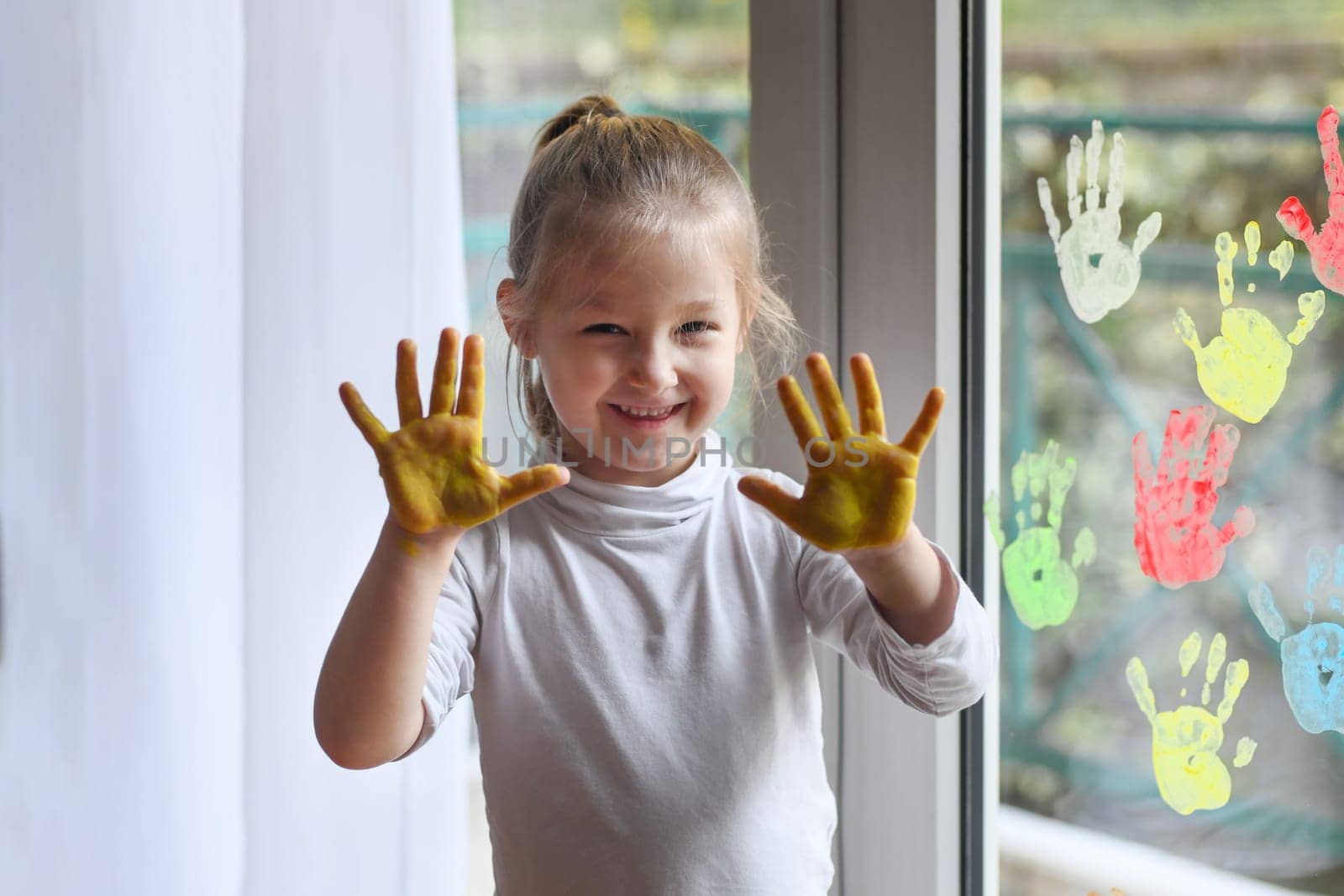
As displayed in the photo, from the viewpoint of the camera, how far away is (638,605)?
797 mm

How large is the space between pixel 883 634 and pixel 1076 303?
1.01 feet

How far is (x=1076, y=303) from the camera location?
88cm

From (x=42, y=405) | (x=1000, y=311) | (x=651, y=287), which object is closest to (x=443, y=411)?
(x=651, y=287)

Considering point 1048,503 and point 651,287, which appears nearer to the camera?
point 651,287

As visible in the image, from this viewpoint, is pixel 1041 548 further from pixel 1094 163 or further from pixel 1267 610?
pixel 1094 163

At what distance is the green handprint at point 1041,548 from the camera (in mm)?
898

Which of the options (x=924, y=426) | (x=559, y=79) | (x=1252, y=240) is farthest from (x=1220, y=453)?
(x=559, y=79)

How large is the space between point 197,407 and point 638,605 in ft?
1.04

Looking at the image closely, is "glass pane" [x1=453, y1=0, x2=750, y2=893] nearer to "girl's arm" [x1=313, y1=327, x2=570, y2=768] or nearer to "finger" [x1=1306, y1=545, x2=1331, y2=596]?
"girl's arm" [x1=313, y1=327, x2=570, y2=768]

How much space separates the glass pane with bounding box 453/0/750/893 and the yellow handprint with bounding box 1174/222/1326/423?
348 mm

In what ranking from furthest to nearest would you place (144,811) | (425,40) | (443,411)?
1. (425,40)
2. (144,811)
3. (443,411)

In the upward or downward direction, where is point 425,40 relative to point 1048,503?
upward

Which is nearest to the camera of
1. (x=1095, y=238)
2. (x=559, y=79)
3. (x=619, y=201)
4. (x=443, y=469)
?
(x=443, y=469)

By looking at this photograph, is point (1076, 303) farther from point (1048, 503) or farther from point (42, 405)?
point (42, 405)
